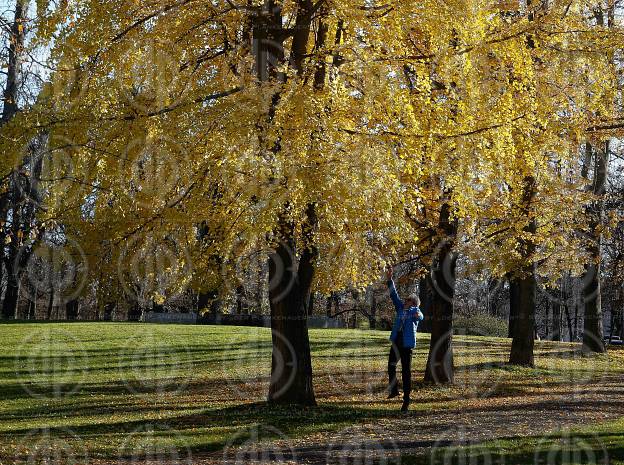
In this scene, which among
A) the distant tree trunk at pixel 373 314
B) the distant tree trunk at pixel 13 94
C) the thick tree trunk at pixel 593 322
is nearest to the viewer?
the distant tree trunk at pixel 13 94

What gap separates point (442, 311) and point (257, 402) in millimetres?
5046

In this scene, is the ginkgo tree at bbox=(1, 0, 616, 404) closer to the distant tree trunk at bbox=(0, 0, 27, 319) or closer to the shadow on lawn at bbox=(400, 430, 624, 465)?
the distant tree trunk at bbox=(0, 0, 27, 319)

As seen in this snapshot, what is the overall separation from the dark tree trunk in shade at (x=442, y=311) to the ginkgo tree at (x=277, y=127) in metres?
→ 3.64

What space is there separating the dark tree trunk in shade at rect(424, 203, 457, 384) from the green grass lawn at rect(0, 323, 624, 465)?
572 millimetres

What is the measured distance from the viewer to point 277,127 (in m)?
9.96

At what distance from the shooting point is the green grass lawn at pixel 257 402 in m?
9.41

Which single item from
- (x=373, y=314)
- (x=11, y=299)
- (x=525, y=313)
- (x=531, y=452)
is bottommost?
(x=531, y=452)

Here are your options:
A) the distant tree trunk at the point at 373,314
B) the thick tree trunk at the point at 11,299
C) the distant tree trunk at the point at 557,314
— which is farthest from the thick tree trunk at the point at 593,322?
the distant tree trunk at the point at 557,314

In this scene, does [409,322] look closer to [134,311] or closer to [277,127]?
[277,127]


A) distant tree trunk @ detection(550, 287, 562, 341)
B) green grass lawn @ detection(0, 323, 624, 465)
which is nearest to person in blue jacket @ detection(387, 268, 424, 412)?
green grass lawn @ detection(0, 323, 624, 465)

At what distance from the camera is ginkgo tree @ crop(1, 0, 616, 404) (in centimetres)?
1003

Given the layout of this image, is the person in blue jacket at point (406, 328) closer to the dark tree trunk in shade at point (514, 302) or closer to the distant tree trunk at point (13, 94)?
the distant tree trunk at point (13, 94)

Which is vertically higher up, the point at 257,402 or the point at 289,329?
the point at 289,329

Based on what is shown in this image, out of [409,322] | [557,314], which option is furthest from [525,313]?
[557,314]
